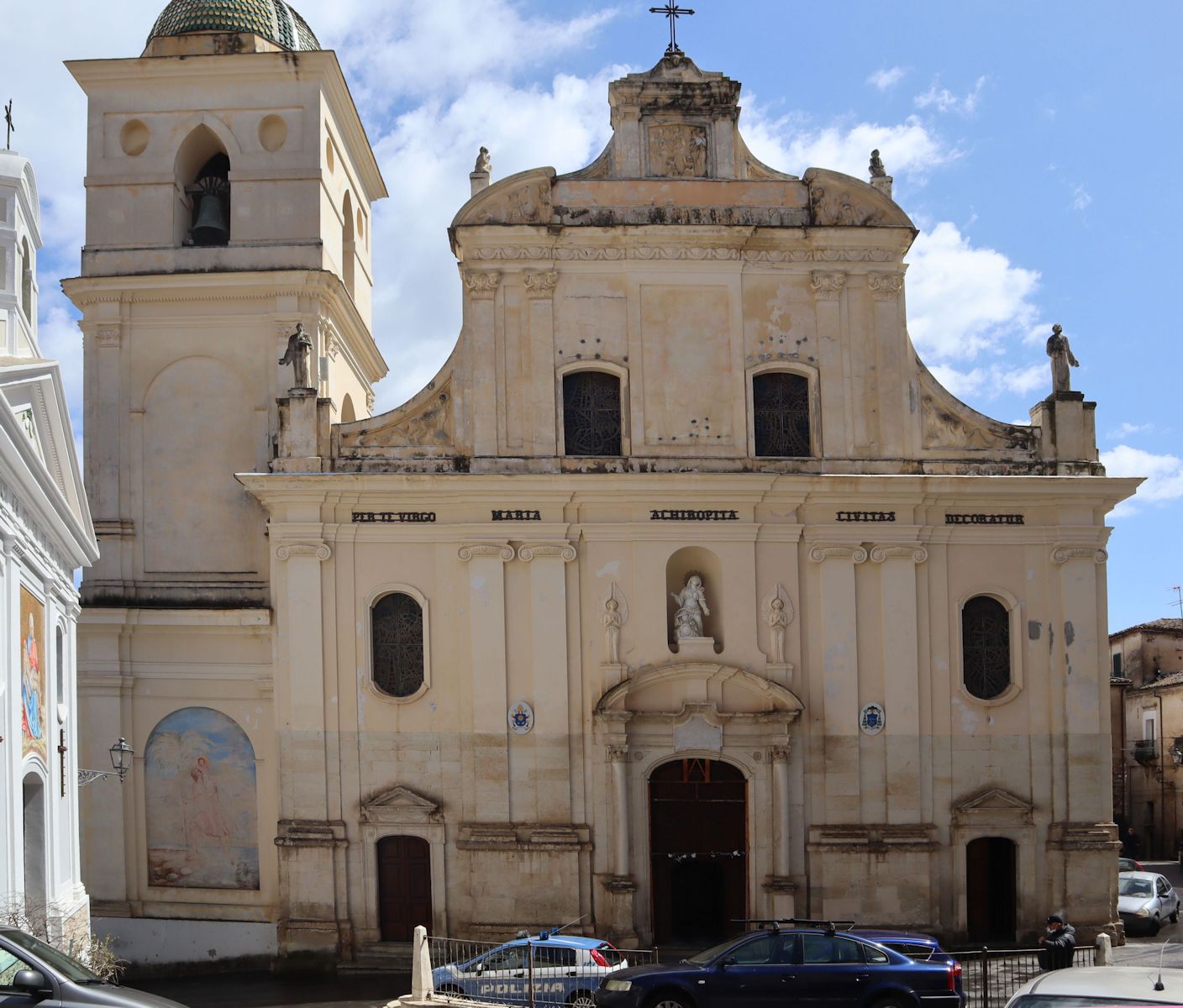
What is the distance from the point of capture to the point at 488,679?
27516 millimetres

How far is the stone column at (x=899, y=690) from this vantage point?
2772 centimetres

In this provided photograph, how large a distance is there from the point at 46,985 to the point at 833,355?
18.6 meters

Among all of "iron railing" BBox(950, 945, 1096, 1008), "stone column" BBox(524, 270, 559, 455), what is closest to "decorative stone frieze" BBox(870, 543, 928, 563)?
"stone column" BBox(524, 270, 559, 455)

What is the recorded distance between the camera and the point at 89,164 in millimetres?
29766

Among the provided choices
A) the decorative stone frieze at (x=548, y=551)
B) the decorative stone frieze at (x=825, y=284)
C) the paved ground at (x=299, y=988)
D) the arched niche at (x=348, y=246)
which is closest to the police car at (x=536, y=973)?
the paved ground at (x=299, y=988)

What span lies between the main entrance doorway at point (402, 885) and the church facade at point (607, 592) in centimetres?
6

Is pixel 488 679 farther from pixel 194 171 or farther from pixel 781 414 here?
pixel 194 171

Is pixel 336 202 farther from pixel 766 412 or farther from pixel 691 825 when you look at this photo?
pixel 691 825

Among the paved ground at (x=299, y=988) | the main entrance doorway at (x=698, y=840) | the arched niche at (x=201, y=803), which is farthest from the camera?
the arched niche at (x=201, y=803)

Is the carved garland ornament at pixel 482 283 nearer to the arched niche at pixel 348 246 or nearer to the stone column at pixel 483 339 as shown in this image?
the stone column at pixel 483 339

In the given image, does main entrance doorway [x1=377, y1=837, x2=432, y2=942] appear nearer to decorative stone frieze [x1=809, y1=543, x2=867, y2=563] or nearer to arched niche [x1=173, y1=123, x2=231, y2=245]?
decorative stone frieze [x1=809, y1=543, x2=867, y2=563]

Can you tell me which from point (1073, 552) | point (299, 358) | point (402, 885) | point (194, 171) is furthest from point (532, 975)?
point (194, 171)

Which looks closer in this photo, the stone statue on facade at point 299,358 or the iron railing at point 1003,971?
the iron railing at point 1003,971

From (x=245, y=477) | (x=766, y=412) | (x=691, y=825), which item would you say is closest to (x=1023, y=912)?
(x=691, y=825)
